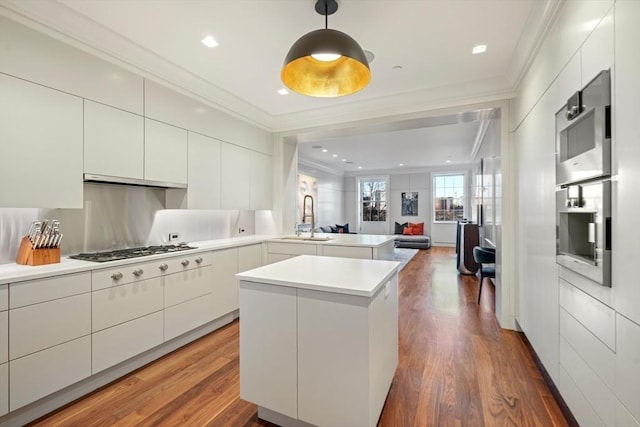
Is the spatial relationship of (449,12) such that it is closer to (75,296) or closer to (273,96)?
(273,96)

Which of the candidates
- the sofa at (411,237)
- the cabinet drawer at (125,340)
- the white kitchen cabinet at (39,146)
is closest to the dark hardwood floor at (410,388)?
the cabinet drawer at (125,340)

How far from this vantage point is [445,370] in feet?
7.65

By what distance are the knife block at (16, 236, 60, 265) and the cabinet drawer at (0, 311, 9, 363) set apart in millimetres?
447

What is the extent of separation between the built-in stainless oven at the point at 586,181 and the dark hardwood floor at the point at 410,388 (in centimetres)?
102

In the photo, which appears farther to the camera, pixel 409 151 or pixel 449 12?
pixel 409 151

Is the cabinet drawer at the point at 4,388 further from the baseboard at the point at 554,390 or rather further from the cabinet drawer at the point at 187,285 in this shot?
the baseboard at the point at 554,390

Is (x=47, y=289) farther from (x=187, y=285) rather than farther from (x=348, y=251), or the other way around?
(x=348, y=251)

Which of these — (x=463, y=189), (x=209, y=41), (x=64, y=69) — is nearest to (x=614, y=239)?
(x=209, y=41)

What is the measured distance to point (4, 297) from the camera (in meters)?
1.66

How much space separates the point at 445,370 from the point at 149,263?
2.60m

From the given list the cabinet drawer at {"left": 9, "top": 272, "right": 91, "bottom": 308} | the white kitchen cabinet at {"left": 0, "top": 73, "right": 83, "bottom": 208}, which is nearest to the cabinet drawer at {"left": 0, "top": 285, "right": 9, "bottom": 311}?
the cabinet drawer at {"left": 9, "top": 272, "right": 91, "bottom": 308}

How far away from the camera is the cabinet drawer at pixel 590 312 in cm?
127

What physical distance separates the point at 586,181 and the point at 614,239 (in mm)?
377

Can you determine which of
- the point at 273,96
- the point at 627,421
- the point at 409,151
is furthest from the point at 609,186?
the point at 409,151
